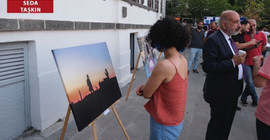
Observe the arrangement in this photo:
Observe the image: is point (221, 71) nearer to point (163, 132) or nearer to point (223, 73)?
point (223, 73)

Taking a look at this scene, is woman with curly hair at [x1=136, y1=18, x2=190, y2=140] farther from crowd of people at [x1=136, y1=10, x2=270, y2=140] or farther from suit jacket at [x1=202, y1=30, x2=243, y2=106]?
suit jacket at [x1=202, y1=30, x2=243, y2=106]

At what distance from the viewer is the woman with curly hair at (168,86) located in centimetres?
179

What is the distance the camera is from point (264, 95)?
2.05 m

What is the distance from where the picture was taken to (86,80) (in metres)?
2.36

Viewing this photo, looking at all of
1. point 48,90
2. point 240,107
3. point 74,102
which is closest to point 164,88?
point 74,102

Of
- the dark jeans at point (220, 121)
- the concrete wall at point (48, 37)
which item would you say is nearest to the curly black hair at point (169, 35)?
the dark jeans at point (220, 121)

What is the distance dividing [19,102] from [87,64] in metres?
1.50

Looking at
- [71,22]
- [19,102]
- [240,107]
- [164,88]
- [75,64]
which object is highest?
[71,22]

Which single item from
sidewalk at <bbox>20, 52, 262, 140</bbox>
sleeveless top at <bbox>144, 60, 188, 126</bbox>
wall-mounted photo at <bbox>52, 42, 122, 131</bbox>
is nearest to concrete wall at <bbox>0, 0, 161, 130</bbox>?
sidewalk at <bbox>20, 52, 262, 140</bbox>

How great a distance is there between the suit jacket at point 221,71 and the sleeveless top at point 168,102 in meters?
0.87

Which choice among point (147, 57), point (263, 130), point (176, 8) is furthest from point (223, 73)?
point (176, 8)

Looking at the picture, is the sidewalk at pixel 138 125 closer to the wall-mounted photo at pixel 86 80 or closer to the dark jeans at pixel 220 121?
the dark jeans at pixel 220 121

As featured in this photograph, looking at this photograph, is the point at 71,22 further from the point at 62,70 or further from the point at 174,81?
the point at 174,81

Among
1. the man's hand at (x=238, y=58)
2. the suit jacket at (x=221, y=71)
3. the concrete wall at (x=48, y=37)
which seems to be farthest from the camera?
the concrete wall at (x=48, y=37)
